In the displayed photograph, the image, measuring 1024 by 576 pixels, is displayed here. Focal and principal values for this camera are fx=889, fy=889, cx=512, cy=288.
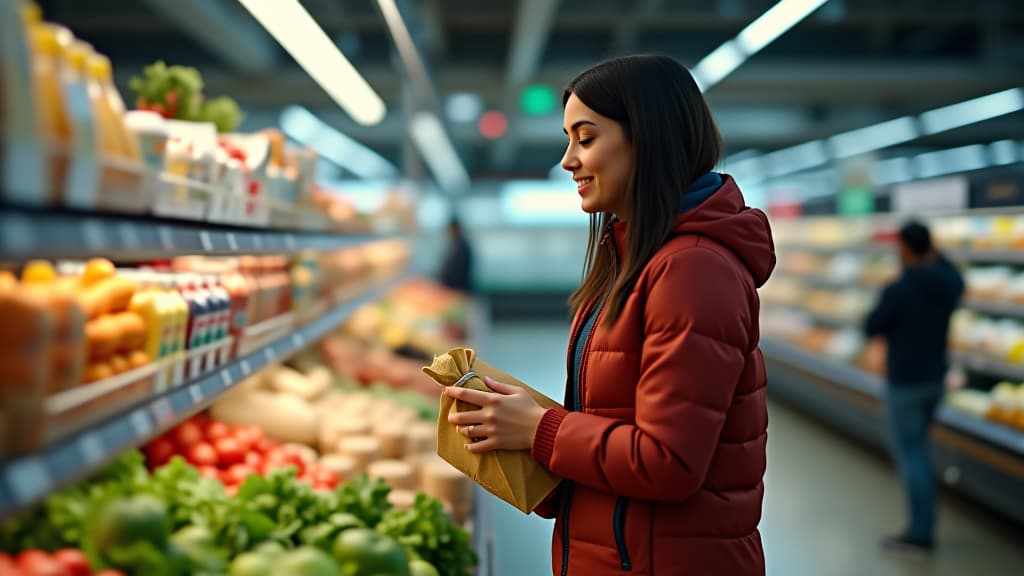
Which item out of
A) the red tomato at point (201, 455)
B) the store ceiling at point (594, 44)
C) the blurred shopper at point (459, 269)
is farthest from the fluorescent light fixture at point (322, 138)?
the red tomato at point (201, 455)

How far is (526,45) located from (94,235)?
8.12 meters

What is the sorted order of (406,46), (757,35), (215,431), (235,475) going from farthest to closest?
(757,35)
(406,46)
(215,431)
(235,475)

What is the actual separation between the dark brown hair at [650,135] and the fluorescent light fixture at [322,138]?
863 centimetres

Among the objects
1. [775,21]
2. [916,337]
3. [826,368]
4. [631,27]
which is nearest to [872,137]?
[631,27]

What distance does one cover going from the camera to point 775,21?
5.65m

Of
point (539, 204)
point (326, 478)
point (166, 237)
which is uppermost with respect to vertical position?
point (539, 204)

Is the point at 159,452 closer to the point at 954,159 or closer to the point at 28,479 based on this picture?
the point at 28,479

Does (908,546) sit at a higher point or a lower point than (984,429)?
lower

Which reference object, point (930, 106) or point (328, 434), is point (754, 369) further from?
point (930, 106)

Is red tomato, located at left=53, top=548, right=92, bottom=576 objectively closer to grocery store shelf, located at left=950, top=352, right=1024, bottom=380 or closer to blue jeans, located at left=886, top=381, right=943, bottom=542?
blue jeans, located at left=886, top=381, right=943, bottom=542

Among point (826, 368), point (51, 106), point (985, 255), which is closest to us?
point (51, 106)

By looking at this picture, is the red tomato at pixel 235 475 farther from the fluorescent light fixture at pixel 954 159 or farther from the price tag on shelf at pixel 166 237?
the fluorescent light fixture at pixel 954 159

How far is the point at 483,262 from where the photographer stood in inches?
796

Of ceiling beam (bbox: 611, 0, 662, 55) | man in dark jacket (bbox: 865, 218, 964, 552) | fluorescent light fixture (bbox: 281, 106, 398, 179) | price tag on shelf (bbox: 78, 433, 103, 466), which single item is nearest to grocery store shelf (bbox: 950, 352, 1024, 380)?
man in dark jacket (bbox: 865, 218, 964, 552)
